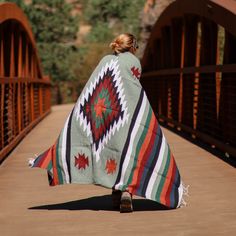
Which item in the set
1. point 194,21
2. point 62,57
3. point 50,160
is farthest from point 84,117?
point 62,57

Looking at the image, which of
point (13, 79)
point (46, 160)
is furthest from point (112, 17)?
point (46, 160)

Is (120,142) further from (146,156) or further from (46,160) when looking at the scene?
(46,160)

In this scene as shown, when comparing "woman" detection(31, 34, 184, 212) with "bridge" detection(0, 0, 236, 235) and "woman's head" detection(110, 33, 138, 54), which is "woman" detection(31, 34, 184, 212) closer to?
"woman's head" detection(110, 33, 138, 54)

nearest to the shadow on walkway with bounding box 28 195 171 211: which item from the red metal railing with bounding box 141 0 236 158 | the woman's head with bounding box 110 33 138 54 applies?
the woman's head with bounding box 110 33 138 54

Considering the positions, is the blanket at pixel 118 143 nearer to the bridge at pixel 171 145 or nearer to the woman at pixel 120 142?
the woman at pixel 120 142

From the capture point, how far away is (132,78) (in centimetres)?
579

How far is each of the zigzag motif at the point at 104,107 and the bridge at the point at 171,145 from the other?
1.97 feet

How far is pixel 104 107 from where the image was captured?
19.1 ft

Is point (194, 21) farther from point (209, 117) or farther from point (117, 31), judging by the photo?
point (117, 31)

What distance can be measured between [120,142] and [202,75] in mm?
6571

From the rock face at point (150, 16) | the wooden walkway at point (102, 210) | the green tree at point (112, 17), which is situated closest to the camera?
the wooden walkway at point (102, 210)

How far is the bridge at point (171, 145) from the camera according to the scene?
5473 millimetres

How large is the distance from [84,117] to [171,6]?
912 cm

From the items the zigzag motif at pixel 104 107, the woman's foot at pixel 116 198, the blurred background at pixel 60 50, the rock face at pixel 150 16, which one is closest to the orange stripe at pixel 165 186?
the woman's foot at pixel 116 198
